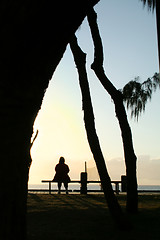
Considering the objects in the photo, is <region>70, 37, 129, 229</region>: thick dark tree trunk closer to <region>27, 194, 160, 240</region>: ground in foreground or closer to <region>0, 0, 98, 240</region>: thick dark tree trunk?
<region>27, 194, 160, 240</region>: ground in foreground

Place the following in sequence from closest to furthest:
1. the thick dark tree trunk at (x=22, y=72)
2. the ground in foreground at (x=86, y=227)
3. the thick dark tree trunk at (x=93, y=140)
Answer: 1. the thick dark tree trunk at (x=22, y=72)
2. the ground in foreground at (x=86, y=227)
3. the thick dark tree trunk at (x=93, y=140)

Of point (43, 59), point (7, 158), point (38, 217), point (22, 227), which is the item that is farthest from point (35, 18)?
point (38, 217)

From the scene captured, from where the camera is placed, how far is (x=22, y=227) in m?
2.70

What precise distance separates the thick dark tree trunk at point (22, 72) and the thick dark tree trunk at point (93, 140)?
4.03 metres

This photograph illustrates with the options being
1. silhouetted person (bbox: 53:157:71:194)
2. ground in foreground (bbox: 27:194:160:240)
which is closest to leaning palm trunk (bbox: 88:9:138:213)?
ground in foreground (bbox: 27:194:160:240)

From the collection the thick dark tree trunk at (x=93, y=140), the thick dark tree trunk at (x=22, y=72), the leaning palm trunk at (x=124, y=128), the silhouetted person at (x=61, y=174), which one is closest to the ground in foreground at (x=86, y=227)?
the thick dark tree trunk at (x=93, y=140)

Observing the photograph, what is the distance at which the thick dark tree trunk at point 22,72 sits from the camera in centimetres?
248

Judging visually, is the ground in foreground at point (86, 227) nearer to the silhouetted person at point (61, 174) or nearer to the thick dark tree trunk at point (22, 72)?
the thick dark tree trunk at point (22, 72)

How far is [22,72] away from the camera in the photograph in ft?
8.49

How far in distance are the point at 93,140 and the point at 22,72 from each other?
4348 mm

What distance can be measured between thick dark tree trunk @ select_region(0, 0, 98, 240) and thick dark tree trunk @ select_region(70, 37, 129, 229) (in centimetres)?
403

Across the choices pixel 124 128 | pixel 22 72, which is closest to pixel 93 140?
pixel 124 128

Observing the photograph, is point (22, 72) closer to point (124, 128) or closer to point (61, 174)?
point (124, 128)

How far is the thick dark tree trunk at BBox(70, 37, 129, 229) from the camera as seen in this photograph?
6535mm
